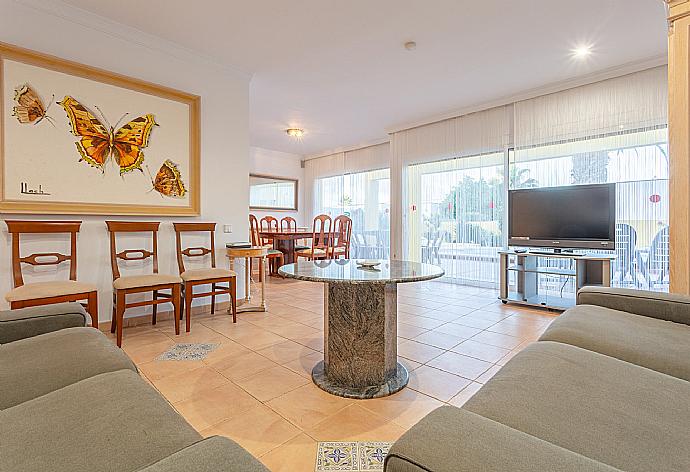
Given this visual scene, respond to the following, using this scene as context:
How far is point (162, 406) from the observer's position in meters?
0.86

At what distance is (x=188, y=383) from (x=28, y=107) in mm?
2401

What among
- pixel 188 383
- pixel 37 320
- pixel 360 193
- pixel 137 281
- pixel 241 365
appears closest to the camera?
pixel 37 320

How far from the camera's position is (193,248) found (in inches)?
138

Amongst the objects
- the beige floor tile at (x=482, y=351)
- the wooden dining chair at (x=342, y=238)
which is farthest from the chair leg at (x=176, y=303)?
the wooden dining chair at (x=342, y=238)

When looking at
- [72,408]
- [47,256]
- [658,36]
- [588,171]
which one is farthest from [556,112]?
[47,256]

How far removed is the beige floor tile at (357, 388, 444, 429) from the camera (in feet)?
5.54

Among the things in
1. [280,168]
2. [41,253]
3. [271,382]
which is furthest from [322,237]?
[271,382]

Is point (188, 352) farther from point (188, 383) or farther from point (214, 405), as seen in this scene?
point (214, 405)

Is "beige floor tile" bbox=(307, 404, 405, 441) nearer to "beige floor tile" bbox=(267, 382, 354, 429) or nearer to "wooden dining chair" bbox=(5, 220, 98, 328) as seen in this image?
"beige floor tile" bbox=(267, 382, 354, 429)

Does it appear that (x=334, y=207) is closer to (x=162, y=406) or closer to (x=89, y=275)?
(x=89, y=275)

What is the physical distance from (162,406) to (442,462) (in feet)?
2.26

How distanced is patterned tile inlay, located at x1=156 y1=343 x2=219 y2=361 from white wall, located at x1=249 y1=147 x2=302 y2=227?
5027mm

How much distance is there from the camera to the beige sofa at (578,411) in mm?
541

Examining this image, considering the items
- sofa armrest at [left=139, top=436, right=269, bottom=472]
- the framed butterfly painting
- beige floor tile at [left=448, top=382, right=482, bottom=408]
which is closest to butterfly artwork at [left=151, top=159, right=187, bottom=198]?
the framed butterfly painting
